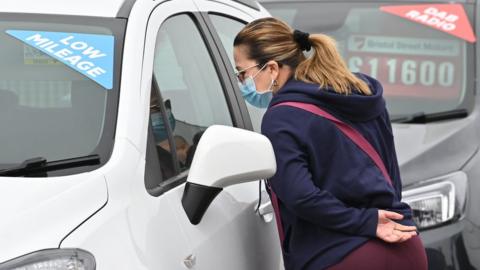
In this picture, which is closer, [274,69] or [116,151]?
[116,151]

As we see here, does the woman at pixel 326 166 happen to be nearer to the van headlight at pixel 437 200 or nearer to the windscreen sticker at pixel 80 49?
the windscreen sticker at pixel 80 49

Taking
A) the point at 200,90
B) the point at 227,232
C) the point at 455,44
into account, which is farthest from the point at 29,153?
the point at 455,44

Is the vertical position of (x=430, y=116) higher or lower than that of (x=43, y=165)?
lower

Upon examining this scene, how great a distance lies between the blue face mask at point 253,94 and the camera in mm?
3921

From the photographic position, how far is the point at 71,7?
366cm

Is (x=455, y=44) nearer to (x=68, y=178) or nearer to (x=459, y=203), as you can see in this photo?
(x=459, y=203)

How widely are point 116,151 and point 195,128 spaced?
82 centimetres

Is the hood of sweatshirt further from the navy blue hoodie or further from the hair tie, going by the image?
the hair tie

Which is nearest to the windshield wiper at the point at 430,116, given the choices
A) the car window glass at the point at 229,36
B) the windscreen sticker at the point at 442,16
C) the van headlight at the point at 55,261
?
the windscreen sticker at the point at 442,16

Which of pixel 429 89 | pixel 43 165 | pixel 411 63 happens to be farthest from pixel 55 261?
pixel 411 63

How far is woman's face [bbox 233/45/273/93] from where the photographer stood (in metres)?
3.84

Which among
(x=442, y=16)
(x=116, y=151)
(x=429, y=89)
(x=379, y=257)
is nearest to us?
(x=116, y=151)

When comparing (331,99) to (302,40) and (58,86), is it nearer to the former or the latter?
(302,40)

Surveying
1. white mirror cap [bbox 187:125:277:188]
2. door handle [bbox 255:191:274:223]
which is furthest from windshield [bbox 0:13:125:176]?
door handle [bbox 255:191:274:223]
